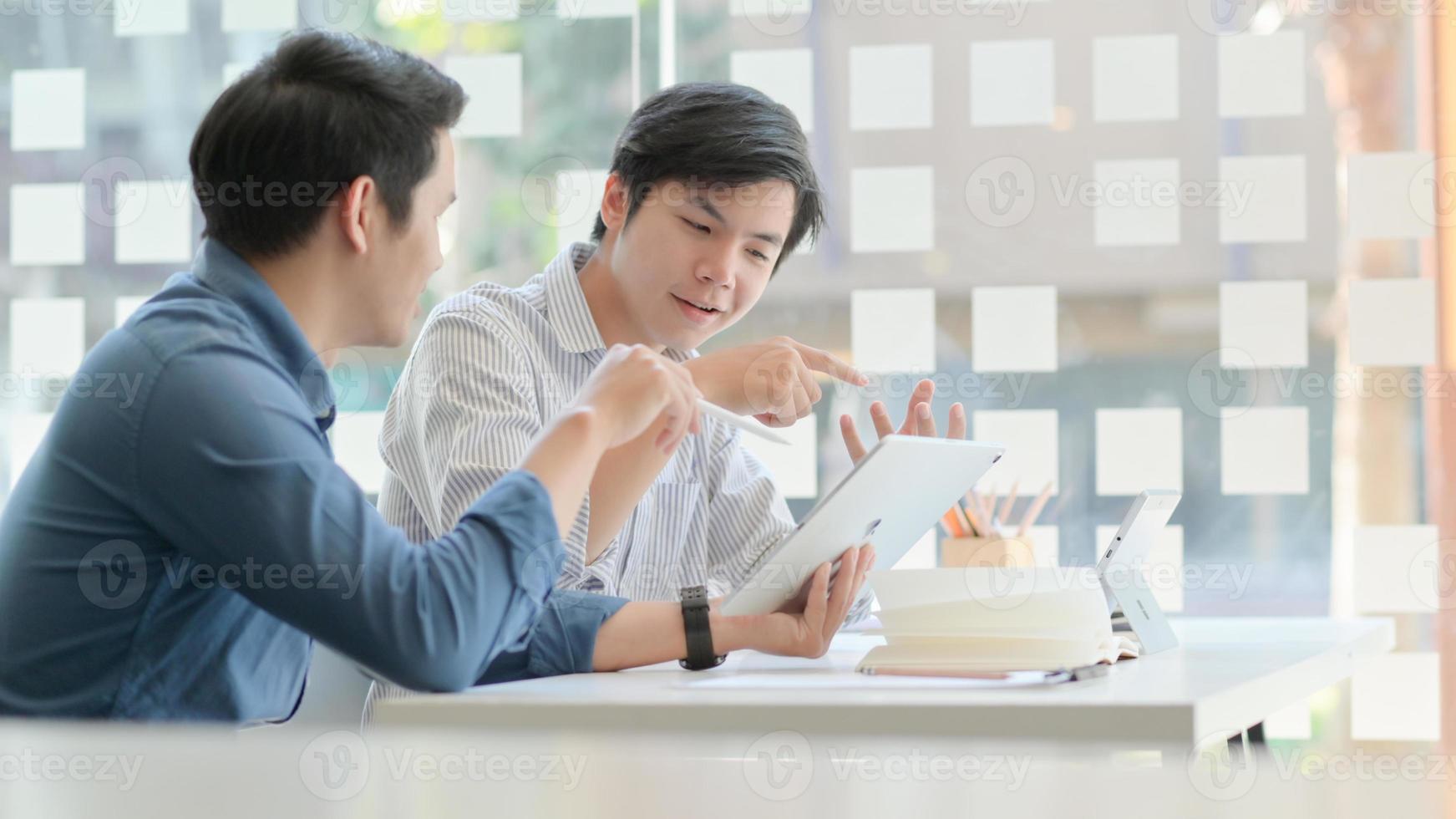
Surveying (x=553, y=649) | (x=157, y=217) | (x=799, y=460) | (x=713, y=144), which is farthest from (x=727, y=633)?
(x=157, y=217)

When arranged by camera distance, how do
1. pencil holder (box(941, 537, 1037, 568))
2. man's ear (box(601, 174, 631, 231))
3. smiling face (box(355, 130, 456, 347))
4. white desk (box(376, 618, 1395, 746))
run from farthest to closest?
1. pencil holder (box(941, 537, 1037, 568))
2. man's ear (box(601, 174, 631, 231))
3. smiling face (box(355, 130, 456, 347))
4. white desk (box(376, 618, 1395, 746))

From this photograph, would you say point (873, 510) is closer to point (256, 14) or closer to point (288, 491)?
point (288, 491)

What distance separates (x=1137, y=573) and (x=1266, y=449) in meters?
1.36

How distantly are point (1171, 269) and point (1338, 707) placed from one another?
912 mm

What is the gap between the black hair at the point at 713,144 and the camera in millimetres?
1686

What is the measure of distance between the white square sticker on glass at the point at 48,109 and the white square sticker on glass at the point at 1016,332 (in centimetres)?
204

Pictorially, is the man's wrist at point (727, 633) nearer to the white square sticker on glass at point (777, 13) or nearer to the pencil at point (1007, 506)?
the pencil at point (1007, 506)

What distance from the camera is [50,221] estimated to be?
10.3 ft

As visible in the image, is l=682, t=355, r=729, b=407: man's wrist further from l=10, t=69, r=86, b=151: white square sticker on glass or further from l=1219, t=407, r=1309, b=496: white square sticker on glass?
l=10, t=69, r=86, b=151: white square sticker on glass

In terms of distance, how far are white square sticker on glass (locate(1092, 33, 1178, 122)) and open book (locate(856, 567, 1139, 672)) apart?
1786mm

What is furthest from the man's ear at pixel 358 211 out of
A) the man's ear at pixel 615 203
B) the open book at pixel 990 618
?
the man's ear at pixel 615 203

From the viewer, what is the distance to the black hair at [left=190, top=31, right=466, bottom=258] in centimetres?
115

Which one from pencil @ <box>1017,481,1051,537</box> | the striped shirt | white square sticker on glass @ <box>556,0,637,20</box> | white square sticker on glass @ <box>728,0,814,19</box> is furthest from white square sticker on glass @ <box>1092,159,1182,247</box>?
the striped shirt

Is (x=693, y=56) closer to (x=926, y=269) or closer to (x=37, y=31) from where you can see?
(x=926, y=269)
